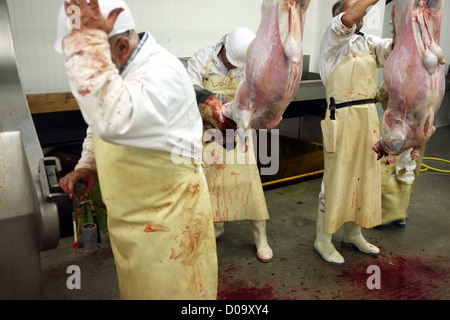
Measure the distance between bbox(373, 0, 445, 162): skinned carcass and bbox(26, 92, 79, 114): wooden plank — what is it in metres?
2.63

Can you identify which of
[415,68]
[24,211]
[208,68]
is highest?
[415,68]

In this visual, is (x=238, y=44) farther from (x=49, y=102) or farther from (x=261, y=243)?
(x=49, y=102)

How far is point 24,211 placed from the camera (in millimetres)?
1866

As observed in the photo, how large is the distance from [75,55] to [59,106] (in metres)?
2.54

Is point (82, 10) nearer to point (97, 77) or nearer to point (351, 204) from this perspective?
point (97, 77)

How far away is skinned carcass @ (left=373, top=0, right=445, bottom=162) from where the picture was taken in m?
1.82

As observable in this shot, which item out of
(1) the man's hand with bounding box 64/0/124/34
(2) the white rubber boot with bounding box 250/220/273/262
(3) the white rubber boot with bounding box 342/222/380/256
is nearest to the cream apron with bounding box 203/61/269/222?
(2) the white rubber boot with bounding box 250/220/273/262

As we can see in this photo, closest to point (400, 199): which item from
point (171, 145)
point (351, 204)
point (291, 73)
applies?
point (351, 204)

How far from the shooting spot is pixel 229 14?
15.4ft

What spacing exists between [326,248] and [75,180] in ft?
6.95

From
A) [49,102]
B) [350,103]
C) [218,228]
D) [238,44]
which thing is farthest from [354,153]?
[49,102]

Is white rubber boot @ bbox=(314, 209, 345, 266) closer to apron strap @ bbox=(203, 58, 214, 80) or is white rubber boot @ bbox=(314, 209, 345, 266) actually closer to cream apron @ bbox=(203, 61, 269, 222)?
cream apron @ bbox=(203, 61, 269, 222)

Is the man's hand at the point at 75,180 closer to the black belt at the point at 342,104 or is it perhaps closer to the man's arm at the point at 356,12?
the man's arm at the point at 356,12

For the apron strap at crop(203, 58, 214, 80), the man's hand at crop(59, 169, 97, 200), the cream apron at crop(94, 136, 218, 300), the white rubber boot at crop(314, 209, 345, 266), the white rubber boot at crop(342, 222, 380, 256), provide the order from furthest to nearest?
1. the white rubber boot at crop(342, 222, 380, 256)
2. the white rubber boot at crop(314, 209, 345, 266)
3. the apron strap at crop(203, 58, 214, 80)
4. the man's hand at crop(59, 169, 97, 200)
5. the cream apron at crop(94, 136, 218, 300)
